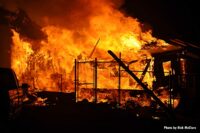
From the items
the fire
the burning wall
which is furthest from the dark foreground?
the burning wall

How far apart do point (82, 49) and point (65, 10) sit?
564 centimetres

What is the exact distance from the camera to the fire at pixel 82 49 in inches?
765

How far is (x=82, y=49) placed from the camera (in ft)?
Result: 73.0

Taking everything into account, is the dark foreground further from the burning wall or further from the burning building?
the burning wall

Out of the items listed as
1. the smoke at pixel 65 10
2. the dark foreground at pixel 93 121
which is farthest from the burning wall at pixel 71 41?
the dark foreground at pixel 93 121

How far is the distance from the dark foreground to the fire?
3.32m

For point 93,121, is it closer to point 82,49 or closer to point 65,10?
point 82,49

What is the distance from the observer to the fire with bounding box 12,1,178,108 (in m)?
19.4

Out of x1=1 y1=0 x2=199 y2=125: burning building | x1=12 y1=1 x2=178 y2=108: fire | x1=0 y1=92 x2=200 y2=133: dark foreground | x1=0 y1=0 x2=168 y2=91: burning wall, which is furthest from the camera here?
x1=0 y1=0 x2=168 y2=91: burning wall

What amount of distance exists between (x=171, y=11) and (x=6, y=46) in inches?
693

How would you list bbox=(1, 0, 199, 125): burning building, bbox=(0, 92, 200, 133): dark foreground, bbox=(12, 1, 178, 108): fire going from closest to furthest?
bbox=(0, 92, 200, 133): dark foreground
bbox=(1, 0, 199, 125): burning building
bbox=(12, 1, 178, 108): fire

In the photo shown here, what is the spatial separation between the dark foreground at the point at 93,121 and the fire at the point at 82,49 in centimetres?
332

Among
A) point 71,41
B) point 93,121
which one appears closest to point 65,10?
point 71,41

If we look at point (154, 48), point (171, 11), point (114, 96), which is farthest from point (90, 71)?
point (171, 11)
